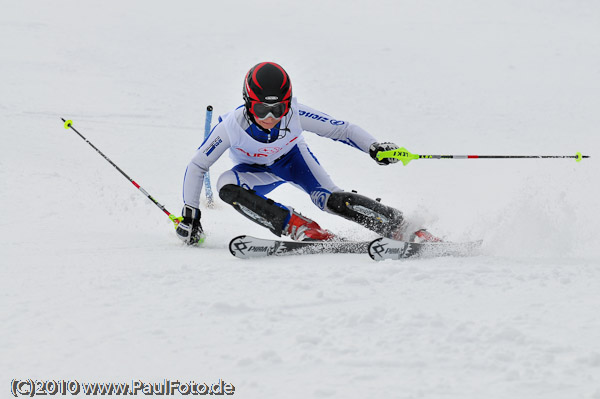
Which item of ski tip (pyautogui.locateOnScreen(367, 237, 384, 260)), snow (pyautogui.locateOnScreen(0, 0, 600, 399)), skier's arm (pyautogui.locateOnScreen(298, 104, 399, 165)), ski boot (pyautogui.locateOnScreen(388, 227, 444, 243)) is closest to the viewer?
snow (pyautogui.locateOnScreen(0, 0, 600, 399))

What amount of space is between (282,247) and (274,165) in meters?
1.19

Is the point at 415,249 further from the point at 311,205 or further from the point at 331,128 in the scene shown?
the point at 311,205

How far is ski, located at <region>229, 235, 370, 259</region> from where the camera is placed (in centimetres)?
480

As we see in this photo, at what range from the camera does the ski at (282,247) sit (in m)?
4.80

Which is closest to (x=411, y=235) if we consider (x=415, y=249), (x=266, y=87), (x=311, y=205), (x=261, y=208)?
(x=415, y=249)

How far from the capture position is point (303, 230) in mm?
5164

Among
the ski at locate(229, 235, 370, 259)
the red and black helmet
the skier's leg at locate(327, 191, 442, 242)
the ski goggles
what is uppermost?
the red and black helmet

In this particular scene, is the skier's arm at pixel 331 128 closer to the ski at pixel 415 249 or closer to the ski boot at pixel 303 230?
the ski boot at pixel 303 230

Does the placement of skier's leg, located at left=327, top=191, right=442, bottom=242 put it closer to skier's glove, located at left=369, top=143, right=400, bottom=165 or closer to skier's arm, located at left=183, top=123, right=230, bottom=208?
skier's glove, located at left=369, top=143, right=400, bottom=165

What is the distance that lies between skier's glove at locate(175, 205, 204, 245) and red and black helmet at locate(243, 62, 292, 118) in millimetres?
979

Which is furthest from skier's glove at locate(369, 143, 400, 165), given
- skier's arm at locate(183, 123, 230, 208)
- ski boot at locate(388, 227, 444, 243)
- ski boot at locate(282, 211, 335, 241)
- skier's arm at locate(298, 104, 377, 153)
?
skier's arm at locate(183, 123, 230, 208)

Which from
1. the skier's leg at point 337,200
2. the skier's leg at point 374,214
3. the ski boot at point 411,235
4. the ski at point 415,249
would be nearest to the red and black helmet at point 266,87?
the skier's leg at point 337,200

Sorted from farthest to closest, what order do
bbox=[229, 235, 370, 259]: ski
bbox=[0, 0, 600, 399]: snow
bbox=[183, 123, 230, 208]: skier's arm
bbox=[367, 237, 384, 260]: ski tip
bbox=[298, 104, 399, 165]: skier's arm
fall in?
bbox=[298, 104, 399, 165]: skier's arm, bbox=[183, 123, 230, 208]: skier's arm, bbox=[229, 235, 370, 259]: ski, bbox=[367, 237, 384, 260]: ski tip, bbox=[0, 0, 600, 399]: snow

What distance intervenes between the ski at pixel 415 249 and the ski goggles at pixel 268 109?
4.57 feet
